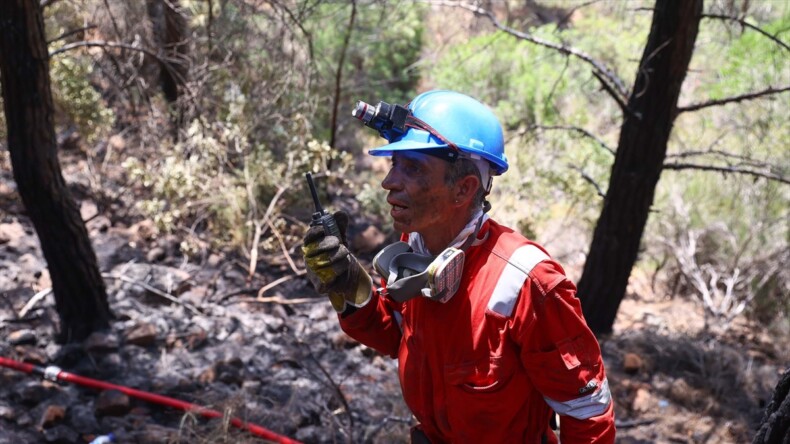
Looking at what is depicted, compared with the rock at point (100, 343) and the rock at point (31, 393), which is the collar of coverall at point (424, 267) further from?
the rock at point (100, 343)

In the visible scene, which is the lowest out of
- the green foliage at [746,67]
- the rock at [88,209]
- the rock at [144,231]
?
the rock at [144,231]

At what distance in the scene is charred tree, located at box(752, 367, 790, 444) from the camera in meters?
1.53

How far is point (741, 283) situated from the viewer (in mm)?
6363

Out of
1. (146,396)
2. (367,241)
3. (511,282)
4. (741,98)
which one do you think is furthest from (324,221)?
(367,241)

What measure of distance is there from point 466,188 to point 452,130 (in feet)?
0.57

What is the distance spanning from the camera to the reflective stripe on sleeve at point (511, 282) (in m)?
1.72

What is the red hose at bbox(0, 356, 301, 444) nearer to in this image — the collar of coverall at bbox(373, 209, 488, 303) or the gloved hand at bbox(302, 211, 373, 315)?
the gloved hand at bbox(302, 211, 373, 315)

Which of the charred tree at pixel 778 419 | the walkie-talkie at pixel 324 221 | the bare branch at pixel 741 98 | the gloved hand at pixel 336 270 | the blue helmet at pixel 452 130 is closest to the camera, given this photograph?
the charred tree at pixel 778 419

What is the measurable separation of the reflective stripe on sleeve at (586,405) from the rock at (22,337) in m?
3.87

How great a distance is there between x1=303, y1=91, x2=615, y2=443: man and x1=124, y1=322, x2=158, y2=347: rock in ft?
9.40

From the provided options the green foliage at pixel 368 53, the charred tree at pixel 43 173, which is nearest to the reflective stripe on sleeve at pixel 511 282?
the charred tree at pixel 43 173

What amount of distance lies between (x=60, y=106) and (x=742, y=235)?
23.7 feet

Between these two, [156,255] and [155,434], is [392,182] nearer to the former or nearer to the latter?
[155,434]

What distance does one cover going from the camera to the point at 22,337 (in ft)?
14.3
